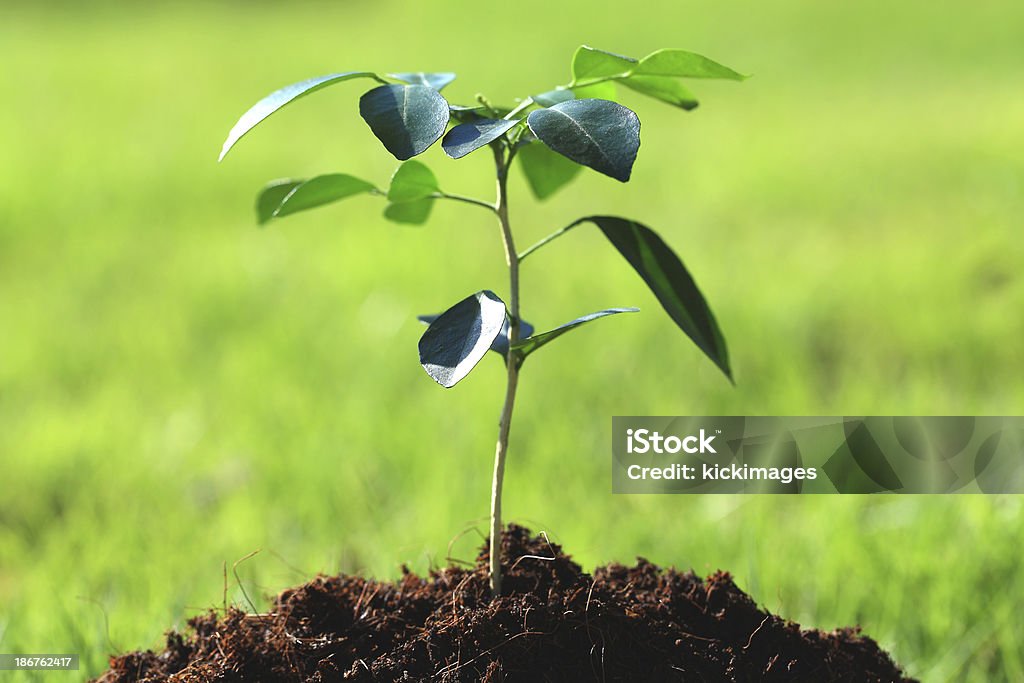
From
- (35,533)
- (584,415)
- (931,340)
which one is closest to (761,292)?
(931,340)

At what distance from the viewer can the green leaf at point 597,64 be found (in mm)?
1084

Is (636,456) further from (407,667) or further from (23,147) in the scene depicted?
A: (23,147)

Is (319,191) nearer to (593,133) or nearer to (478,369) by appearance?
(593,133)

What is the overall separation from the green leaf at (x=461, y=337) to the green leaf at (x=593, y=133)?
156mm

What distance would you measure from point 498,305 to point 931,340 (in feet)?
7.87

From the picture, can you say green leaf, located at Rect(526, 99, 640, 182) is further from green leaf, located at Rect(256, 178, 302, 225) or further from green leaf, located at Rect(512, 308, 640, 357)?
green leaf, located at Rect(256, 178, 302, 225)

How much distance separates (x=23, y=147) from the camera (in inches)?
200

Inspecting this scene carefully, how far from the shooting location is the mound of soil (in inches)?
41.8

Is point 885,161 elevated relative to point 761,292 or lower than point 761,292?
elevated

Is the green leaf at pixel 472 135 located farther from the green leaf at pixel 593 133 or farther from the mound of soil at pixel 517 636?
the mound of soil at pixel 517 636

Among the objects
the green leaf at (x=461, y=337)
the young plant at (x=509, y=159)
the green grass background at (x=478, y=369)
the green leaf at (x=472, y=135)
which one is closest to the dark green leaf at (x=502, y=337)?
the young plant at (x=509, y=159)

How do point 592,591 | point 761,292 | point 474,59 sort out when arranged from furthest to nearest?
point 474,59
point 761,292
point 592,591

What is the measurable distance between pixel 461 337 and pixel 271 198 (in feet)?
1.31

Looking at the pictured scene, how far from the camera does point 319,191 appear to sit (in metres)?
1.18
